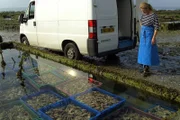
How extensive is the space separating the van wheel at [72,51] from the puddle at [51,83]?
1.75 ft

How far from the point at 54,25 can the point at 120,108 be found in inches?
189

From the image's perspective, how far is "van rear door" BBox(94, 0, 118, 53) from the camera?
6.54 metres

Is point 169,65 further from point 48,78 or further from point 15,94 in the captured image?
point 15,94

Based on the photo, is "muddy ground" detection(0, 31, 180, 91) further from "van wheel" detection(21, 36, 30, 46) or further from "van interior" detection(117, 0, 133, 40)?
"van wheel" detection(21, 36, 30, 46)

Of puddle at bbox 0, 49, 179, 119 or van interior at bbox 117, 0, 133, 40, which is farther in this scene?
van interior at bbox 117, 0, 133, 40

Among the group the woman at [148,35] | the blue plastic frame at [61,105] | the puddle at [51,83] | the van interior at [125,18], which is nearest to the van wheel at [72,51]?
the puddle at [51,83]

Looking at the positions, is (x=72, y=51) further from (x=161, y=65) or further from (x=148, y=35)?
(x=161, y=65)

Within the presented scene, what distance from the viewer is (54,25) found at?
7816mm

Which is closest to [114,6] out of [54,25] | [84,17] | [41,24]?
[84,17]

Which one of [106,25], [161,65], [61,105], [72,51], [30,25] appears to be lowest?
[61,105]

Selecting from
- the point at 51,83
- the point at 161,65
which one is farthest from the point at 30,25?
the point at 161,65

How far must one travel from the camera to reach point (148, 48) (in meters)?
5.79

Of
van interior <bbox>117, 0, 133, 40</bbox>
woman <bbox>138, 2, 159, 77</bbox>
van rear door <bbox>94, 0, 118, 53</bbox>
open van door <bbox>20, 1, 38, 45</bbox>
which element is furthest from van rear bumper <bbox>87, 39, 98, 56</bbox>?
open van door <bbox>20, 1, 38, 45</bbox>

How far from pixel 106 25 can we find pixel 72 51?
1703 mm
